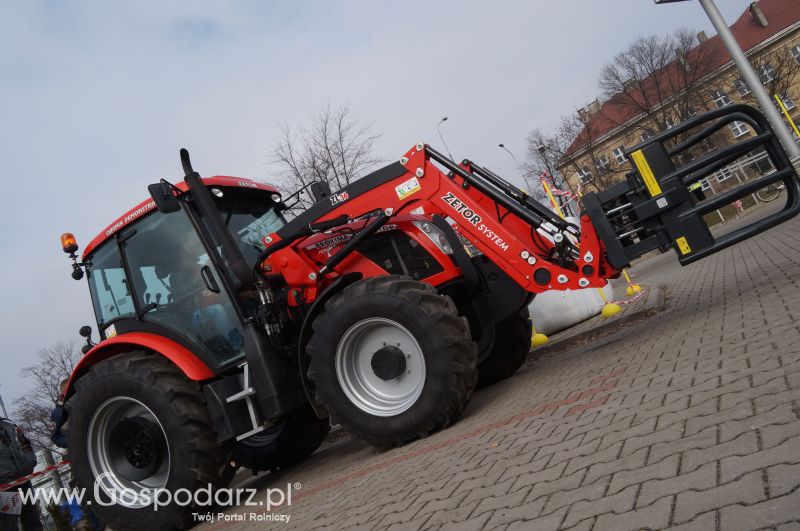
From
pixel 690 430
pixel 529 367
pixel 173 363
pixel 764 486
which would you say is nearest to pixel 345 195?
pixel 173 363

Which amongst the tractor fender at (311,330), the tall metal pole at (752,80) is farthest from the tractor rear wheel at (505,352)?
the tall metal pole at (752,80)

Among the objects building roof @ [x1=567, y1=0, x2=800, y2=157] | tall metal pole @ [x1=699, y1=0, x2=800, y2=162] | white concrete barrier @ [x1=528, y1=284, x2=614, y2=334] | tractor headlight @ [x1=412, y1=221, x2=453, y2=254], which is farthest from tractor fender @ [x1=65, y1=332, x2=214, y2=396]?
building roof @ [x1=567, y1=0, x2=800, y2=157]

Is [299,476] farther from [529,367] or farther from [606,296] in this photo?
[606,296]

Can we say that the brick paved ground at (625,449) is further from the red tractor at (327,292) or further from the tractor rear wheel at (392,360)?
the red tractor at (327,292)

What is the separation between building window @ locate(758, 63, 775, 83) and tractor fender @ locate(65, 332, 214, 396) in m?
40.8

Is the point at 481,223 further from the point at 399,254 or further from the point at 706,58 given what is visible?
the point at 706,58

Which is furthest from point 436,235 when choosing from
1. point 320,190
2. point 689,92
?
point 689,92

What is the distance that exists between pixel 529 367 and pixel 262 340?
3.40 metres

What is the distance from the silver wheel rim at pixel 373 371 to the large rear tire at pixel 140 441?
130cm

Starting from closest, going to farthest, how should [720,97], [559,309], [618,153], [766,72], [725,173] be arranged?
[559,309] → [725,173] → [766,72] → [720,97] → [618,153]

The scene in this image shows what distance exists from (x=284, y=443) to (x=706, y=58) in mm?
42572

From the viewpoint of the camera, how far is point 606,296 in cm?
1049

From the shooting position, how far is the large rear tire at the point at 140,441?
5129mm

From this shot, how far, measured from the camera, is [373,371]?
16.8 feet
